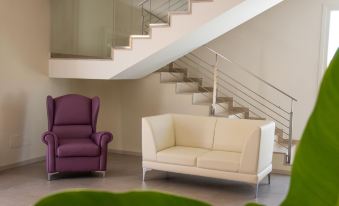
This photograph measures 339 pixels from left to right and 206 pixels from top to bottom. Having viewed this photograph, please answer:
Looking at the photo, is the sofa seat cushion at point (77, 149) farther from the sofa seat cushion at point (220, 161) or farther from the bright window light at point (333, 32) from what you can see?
the bright window light at point (333, 32)

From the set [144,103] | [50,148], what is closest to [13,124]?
[50,148]

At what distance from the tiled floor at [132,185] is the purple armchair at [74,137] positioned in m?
0.19

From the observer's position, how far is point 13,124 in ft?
18.6

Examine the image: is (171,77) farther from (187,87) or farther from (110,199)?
(110,199)

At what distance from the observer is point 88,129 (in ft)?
18.7

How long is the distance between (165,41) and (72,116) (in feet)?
5.19

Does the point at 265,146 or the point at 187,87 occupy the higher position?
the point at 187,87

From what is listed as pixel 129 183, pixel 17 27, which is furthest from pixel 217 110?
pixel 17 27

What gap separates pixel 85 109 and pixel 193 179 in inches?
67.1

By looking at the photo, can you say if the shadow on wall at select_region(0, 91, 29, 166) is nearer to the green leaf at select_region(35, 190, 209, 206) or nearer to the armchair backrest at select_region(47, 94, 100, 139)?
the armchair backrest at select_region(47, 94, 100, 139)

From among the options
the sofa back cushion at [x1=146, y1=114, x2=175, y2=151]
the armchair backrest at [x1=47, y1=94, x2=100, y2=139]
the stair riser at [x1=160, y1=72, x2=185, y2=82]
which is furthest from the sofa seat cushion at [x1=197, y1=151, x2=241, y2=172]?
the stair riser at [x1=160, y1=72, x2=185, y2=82]

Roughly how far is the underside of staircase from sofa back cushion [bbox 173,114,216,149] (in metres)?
0.65

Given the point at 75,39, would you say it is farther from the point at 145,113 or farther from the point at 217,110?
the point at 217,110

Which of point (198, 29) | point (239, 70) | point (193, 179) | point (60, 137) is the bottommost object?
point (193, 179)
